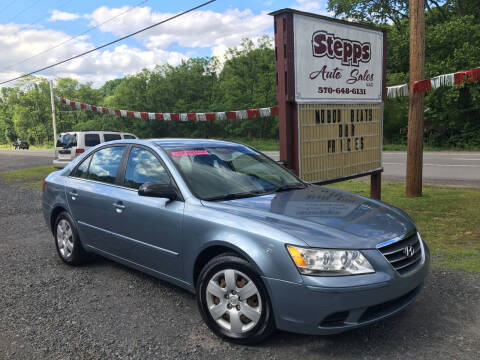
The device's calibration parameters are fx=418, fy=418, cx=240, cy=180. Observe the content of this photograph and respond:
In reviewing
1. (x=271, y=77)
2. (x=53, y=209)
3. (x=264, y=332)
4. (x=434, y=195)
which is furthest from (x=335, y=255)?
(x=271, y=77)

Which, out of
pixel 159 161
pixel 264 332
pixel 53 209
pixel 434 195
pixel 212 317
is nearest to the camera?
pixel 264 332

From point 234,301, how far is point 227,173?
127 centimetres

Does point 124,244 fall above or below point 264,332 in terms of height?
above

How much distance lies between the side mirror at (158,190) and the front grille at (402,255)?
5.60 feet

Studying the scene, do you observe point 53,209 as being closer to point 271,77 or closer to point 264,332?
point 264,332

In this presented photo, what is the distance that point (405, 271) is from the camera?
2967 millimetres

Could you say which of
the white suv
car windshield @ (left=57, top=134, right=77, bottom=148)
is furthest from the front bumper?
car windshield @ (left=57, top=134, right=77, bottom=148)

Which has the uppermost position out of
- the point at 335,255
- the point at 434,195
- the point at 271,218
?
the point at 271,218

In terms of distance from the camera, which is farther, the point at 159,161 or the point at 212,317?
the point at 159,161

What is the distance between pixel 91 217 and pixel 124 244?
686 mm

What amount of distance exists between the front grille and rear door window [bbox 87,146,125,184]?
2.81 meters

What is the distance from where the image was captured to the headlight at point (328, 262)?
2704 mm

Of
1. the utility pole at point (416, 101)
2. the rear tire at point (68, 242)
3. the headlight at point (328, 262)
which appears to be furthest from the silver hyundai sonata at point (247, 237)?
the utility pole at point (416, 101)

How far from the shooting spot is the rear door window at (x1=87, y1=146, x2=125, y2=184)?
4.43 m
